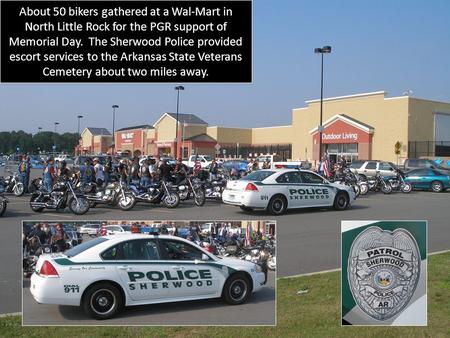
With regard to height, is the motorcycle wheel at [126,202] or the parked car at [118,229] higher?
the parked car at [118,229]

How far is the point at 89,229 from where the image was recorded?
439 centimetres

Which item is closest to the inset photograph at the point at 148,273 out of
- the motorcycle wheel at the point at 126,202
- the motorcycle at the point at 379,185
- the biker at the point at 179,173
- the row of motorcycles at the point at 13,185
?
the motorcycle wheel at the point at 126,202

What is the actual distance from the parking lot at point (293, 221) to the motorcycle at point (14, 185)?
1031mm

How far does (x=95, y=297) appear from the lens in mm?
4238

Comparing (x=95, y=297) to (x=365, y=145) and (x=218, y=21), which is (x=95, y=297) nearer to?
(x=218, y=21)

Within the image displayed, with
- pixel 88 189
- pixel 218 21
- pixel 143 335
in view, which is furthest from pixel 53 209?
pixel 218 21

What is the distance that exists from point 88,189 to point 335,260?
34.4 feet

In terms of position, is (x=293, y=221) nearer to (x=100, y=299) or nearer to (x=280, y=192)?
(x=280, y=192)

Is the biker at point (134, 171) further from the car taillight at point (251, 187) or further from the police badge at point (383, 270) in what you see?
the police badge at point (383, 270)

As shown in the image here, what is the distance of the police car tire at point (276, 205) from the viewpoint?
625 inches

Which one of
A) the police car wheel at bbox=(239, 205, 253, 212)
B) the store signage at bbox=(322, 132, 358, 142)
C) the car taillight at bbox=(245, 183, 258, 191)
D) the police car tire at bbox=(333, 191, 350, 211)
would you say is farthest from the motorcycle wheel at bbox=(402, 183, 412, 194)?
the store signage at bbox=(322, 132, 358, 142)

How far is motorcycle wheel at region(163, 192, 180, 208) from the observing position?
696 inches

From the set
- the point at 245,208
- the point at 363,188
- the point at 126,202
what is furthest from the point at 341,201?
the point at 363,188

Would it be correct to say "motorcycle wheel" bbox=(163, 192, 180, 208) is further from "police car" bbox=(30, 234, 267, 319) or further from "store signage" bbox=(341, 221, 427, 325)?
"police car" bbox=(30, 234, 267, 319)
